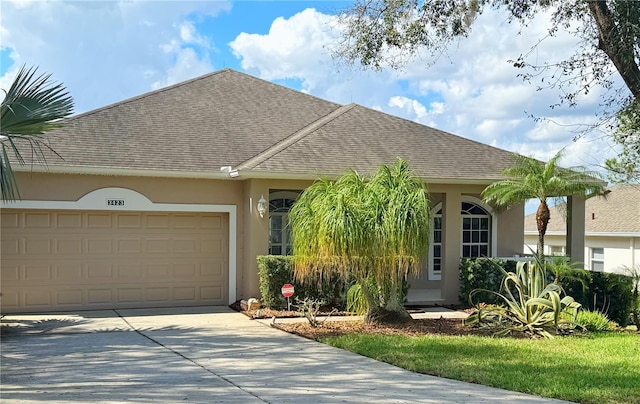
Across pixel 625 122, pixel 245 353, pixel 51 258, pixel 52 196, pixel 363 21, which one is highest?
pixel 363 21

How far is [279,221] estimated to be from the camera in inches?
672

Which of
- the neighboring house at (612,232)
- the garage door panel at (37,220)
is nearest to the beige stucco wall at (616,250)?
the neighboring house at (612,232)

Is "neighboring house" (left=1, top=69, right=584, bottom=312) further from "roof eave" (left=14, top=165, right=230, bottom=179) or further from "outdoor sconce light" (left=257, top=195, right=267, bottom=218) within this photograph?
"outdoor sconce light" (left=257, top=195, right=267, bottom=218)

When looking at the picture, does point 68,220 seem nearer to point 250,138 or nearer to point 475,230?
point 250,138

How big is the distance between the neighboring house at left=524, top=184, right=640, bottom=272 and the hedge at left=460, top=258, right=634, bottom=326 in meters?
10.3

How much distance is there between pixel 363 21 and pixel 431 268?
9.20 metres

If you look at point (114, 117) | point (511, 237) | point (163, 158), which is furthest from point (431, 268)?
point (114, 117)

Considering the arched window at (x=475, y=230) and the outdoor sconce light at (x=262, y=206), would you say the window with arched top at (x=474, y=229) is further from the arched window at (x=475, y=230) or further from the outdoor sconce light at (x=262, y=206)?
the outdoor sconce light at (x=262, y=206)

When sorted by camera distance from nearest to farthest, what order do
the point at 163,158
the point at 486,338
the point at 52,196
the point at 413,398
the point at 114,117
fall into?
the point at 413,398 → the point at 486,338 → the point at 52,196 → the point at 163,158 → the point at 114,117

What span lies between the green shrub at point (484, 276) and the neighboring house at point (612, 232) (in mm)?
10555

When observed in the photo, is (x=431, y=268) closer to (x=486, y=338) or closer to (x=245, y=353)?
(x=486, y=338)

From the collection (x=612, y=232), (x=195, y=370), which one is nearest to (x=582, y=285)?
(x=195, y=370)

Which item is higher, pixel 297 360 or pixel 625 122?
pixel 625 122

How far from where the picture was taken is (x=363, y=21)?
12.0 metres
